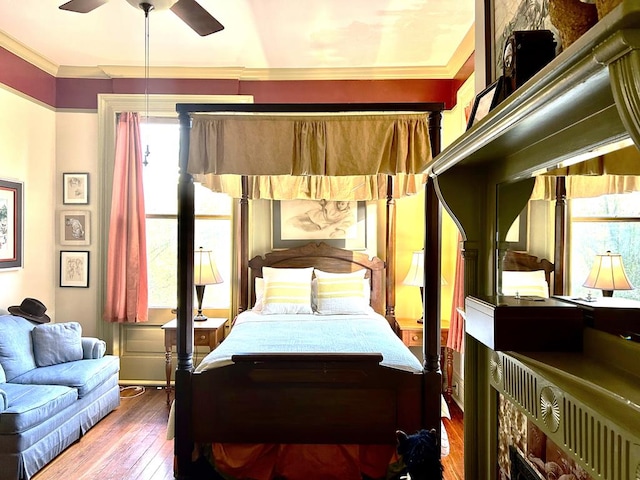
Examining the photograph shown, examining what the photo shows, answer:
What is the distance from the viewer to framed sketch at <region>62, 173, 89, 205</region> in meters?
4.30

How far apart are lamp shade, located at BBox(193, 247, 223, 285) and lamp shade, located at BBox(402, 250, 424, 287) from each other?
1766 mm

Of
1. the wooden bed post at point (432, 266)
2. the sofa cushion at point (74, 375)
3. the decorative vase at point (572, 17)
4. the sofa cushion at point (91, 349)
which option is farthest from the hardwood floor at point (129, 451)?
the decorative vase at point (572, 17)

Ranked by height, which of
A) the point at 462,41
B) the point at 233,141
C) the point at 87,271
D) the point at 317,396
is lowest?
the point at 317,396

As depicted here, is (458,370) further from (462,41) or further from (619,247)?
(619,247)

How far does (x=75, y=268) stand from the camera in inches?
170

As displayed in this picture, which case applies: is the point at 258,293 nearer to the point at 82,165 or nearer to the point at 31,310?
the point at 31,310

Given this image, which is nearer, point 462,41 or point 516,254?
point 516,254

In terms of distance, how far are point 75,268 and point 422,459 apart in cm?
393

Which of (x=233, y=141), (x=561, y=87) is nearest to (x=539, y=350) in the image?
(x=561, y=87)

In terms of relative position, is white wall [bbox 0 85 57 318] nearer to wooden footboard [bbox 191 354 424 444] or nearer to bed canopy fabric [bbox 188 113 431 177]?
bed canopy fabric [bbox 188 113 431 177]

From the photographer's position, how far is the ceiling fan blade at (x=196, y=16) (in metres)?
2.46

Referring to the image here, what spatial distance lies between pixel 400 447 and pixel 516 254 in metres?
0.95

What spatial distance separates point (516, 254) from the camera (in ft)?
4.02

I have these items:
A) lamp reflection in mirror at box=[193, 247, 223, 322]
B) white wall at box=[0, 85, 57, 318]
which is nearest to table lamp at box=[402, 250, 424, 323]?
lamp reflection in mirror at box=[193, 247, 223, 322]
